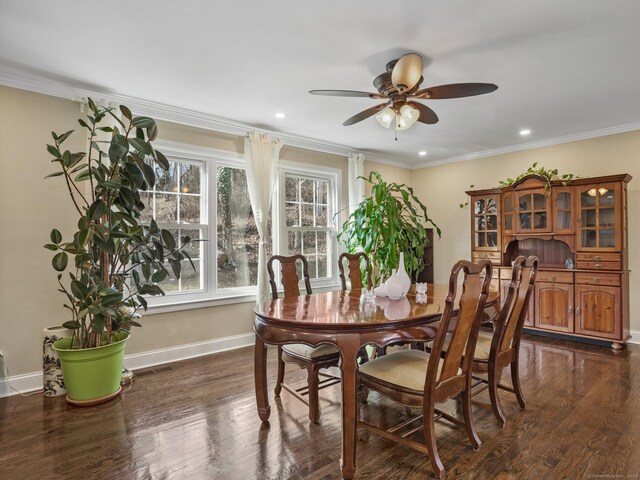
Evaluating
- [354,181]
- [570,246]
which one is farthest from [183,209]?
[570,246]

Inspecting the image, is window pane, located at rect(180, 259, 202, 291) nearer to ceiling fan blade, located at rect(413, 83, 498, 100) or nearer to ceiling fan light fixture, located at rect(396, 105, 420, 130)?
ceiling fan light fixture, located at rect(396, 105, 420, 130)

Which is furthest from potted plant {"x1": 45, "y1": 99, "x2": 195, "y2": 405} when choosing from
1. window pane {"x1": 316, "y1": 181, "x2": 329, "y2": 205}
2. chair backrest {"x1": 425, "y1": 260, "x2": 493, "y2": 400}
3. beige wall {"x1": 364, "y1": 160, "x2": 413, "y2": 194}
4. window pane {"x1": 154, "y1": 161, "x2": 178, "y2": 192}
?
beige wall {"x1": 364, "y1": 160, "x2": 413, "y2": 194}

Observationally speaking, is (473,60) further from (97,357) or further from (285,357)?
(97,357)

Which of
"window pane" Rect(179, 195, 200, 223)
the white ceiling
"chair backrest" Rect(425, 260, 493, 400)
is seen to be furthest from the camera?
"window pane" Rect(179, 195, 200, 223)

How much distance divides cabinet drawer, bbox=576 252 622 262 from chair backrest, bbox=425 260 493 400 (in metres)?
3.10

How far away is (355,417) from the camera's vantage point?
1834mm

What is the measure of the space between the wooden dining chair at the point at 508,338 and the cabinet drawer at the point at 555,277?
2321mm

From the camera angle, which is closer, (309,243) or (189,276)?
(189,276)

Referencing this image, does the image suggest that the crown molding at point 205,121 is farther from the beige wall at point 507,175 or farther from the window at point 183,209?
the window at point 183,209

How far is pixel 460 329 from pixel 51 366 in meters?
2.96

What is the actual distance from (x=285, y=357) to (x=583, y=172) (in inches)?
170

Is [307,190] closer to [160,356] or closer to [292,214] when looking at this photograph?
[292,214]

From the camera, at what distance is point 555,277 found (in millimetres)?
4461

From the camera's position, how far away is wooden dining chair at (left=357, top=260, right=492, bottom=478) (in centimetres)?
182
